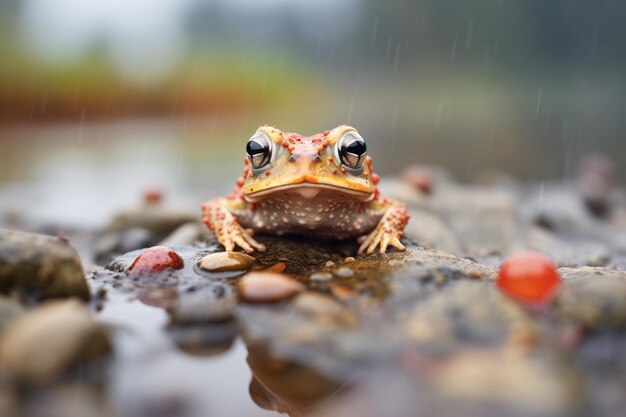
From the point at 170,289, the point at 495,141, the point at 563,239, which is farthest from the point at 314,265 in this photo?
the point at 495,141

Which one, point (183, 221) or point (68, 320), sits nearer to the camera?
point (68, 320)

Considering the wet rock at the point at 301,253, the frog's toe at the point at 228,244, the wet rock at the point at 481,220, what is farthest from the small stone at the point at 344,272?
the wet rock at the point at 481,220

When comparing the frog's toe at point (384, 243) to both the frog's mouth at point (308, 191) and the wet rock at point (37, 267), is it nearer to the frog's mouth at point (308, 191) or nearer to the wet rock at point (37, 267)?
the frog's mouth at point (308, 191)

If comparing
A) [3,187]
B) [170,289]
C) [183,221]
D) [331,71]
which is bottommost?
[3,187]

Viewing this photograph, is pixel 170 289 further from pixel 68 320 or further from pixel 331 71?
pixel 331 71

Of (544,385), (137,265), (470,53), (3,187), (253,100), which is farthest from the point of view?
(470,53)

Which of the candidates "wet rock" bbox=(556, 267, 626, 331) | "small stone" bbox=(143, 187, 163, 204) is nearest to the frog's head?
"wet rock" bbox=(556, 267, 626, 331)

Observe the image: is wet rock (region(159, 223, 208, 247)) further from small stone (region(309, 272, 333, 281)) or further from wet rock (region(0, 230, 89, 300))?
wet rock (region(0, 230, 89, 300))
